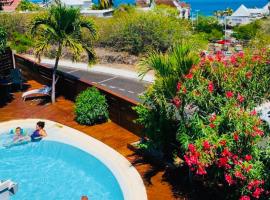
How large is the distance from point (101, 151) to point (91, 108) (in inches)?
95.1

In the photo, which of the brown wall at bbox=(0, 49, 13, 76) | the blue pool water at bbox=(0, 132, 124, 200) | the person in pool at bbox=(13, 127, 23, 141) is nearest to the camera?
the blue pool water at bbox=(0, 132, 124, 200)

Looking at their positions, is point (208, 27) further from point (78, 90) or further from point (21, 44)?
point (78, 90)

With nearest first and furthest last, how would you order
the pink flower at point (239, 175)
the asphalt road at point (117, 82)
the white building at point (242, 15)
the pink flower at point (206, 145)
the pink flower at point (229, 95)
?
the pink flower at point (239, 175), the pink flower at point (206, 145), the pink flower at point (229, 95), the asphalt road at point (117, 82), the white building at point (242, 15)


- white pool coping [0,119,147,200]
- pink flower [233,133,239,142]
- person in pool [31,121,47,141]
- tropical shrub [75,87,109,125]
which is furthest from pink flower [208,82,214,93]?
person in pool [31,121,47,141]

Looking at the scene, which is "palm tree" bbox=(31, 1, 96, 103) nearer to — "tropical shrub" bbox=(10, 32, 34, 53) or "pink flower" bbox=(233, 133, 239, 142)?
"pink flower" bbox=(233, 133, 239, 142)

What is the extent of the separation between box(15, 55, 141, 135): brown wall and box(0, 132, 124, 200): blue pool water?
2078 millimetres

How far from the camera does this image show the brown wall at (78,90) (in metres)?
15.2

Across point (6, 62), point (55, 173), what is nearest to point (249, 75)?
point (55, 173)

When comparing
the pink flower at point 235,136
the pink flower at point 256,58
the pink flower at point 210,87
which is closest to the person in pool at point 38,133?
the pink flower at point 210,87

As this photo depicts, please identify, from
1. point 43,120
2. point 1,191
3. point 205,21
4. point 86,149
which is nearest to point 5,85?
point 43,120

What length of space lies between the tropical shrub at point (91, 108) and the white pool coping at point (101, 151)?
2.24 feet

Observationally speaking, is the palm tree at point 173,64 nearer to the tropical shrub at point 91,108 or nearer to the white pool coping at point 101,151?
the white pool coping at point 101,151

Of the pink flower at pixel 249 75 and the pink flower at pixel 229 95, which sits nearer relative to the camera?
the pink flower at pixel 229 95

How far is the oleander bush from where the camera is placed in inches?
336
